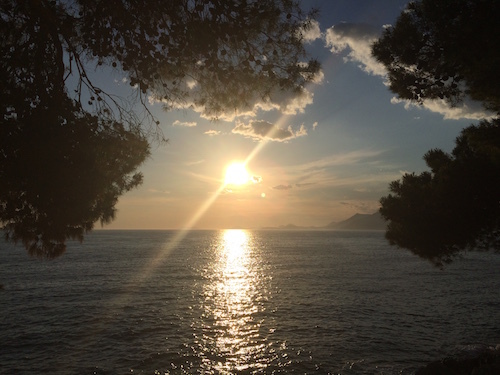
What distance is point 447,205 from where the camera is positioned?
46.6 ft

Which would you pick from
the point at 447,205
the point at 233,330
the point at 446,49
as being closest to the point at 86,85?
the point at 446,49

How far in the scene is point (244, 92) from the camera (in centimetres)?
929

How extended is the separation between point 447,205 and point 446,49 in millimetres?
7284

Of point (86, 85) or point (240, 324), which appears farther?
point (240, 324)

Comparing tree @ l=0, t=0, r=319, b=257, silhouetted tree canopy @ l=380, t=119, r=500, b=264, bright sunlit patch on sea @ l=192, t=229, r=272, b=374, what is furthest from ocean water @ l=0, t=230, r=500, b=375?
tree @ l=0, t=0, r=319, b=257

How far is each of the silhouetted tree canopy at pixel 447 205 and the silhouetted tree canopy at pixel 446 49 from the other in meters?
4.17

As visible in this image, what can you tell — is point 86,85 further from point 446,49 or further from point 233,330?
point 233,330

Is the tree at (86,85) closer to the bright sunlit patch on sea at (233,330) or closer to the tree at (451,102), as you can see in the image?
the tree at (451,102)

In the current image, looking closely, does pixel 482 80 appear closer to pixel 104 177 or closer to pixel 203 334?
pixel 104 177

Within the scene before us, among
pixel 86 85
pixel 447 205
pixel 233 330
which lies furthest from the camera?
pixel 233 330

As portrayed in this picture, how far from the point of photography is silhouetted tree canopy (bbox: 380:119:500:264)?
1383 cm

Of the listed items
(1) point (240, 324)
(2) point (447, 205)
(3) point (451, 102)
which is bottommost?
(1) point (240, 324)

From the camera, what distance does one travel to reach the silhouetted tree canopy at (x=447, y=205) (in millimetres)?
13828

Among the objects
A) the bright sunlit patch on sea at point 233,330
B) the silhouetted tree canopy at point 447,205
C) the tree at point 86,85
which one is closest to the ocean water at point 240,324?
the bright sunlit patch on sea at point 233,330
